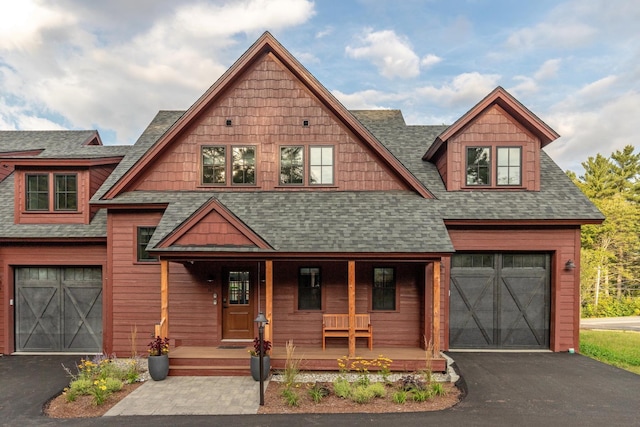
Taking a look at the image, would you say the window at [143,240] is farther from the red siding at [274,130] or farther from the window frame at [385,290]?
the window frame at [385,290]

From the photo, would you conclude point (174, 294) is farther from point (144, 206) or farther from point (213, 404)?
point (213, 404)

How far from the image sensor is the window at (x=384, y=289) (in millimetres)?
10258

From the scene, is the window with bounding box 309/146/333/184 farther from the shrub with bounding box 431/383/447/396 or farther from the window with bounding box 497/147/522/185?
the shrub with bounding box 431/383/447/396

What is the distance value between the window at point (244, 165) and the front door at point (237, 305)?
264cm

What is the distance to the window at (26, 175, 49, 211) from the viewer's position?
10789 mm

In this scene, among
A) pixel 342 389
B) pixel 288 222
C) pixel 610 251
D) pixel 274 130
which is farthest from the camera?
pixel 610 251

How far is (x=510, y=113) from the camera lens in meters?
10.9

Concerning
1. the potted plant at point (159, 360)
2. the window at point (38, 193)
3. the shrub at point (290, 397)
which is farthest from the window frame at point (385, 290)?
the window at point (38, 193)

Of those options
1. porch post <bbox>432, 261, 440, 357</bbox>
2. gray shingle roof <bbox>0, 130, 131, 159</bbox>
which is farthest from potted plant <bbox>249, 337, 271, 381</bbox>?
gray shingle roof <bbox>0, 130, 131, 159</bbox>

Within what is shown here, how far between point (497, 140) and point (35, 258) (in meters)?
14.0

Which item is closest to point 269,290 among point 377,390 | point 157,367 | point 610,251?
point 157,367

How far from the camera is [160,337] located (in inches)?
333

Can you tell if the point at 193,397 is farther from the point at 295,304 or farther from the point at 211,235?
the point at 295,304

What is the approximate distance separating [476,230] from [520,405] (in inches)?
188
